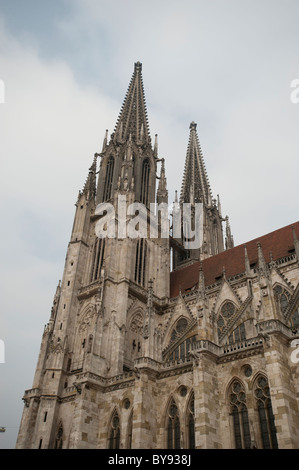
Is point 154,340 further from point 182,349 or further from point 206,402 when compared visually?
point 206,402

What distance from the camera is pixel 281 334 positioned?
15.9 meters

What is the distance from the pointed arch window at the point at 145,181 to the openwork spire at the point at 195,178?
8444mm

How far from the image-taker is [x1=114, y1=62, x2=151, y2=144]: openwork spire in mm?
37625

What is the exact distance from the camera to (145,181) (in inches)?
1385

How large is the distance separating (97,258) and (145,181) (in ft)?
30.9

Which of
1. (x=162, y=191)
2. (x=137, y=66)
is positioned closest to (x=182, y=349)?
(x=162, y=191)

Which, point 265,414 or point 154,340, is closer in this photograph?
point 265,414

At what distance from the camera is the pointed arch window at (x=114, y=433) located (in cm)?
1992

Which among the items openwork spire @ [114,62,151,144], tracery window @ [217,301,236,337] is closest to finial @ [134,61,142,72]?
openwork spire @ [114,62,151,144]

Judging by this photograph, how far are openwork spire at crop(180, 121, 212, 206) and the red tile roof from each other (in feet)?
43.4

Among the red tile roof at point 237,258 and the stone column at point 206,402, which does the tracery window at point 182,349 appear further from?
the stone column at point 206,402

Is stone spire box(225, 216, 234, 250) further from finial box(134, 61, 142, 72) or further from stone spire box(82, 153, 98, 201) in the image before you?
finial box(134, 61, 142, 72)
